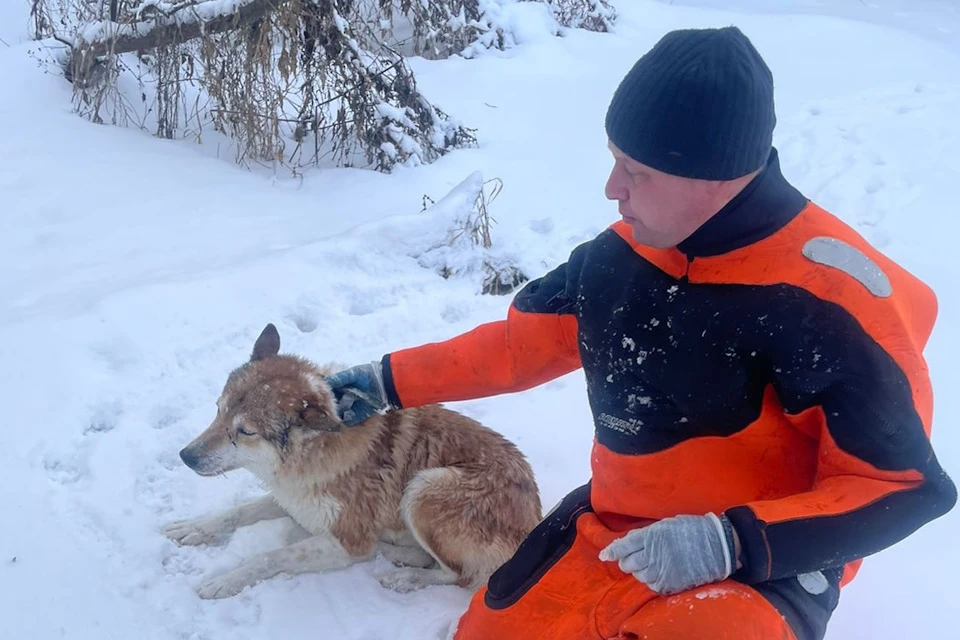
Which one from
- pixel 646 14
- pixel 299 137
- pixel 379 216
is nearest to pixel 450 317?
pixel 379 216

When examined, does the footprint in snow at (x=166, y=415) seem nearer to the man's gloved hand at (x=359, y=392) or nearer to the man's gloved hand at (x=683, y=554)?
the man's gloved hand at (x=359, y=392)

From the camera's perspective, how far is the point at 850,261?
194 centimetres

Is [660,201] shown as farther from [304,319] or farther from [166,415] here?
[304,319]

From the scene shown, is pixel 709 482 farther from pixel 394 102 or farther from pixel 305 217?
pixel 394 102

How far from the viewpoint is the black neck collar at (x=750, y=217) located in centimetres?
202

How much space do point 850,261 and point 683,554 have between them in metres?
0.87

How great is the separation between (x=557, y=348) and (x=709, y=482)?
68 cm

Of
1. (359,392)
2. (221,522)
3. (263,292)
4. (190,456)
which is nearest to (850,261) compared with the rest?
(359,392)

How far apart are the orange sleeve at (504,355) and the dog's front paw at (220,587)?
3.23 ft

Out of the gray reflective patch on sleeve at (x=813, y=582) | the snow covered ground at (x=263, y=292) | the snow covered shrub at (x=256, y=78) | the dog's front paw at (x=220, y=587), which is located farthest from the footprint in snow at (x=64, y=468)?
the snow covered shrub at (x=256, y=78)

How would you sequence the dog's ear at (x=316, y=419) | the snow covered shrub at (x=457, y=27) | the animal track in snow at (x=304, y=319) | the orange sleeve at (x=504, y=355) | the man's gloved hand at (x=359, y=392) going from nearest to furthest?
the orange sleeve at (x=504, y=355), the man's gloved hand at (x=359, y=392), the dog's ear at (x=316, y=419), the animal track in snow at (x=304, y=319), the snow covered shrub at (x=457, y=27)

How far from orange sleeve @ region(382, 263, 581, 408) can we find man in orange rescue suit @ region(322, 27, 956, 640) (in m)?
0.14

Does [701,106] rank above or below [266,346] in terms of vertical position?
above

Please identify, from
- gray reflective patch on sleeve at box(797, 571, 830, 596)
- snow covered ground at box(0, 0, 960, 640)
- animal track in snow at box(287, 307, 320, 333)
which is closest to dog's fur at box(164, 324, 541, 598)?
snow covered ground at box(0, 0, 960, 640)
